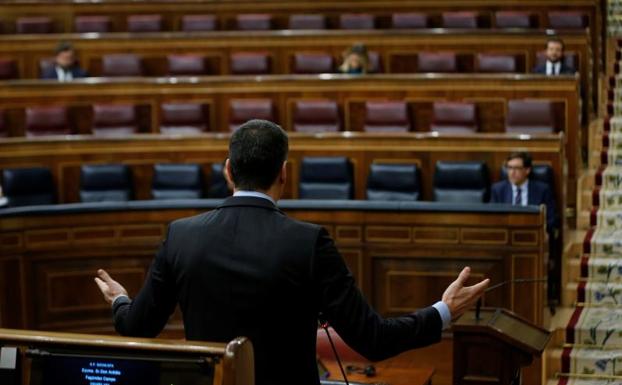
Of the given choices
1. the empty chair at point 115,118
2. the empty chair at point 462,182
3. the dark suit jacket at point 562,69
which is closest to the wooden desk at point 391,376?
the empty chair at point 462,182

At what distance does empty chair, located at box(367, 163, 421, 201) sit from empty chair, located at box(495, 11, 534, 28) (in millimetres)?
1838

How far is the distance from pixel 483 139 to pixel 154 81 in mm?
1587

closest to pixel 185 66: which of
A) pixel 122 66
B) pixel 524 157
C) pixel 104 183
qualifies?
pixel 122 66

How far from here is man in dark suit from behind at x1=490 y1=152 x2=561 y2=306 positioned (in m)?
3.90

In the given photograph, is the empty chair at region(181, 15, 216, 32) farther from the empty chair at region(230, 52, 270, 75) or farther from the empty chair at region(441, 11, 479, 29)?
the empty chair at region(441, 11, 479, 29)

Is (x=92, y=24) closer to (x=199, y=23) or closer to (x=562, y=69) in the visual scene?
(x=199, y=23)

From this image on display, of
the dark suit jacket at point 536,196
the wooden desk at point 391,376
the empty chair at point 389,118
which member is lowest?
the wooden desk at point 391,376

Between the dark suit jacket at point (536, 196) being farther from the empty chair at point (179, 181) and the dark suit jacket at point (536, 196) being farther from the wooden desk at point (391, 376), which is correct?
the wooden desk at point (391, 376)

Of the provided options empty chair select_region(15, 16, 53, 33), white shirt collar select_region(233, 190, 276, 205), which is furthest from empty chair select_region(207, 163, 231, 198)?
white shirt collar select_region(233, 190, 276, 205)

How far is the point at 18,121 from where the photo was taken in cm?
499

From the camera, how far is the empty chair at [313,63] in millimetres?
5418

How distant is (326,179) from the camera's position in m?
4.36

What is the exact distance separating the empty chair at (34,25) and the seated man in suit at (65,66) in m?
0.77

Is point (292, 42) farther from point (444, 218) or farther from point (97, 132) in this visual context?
point (444, 218)
